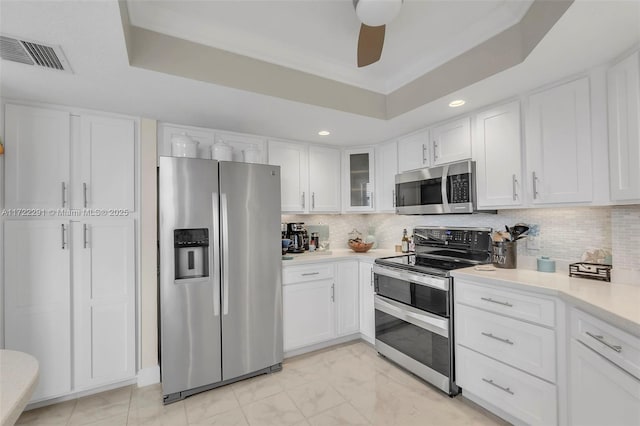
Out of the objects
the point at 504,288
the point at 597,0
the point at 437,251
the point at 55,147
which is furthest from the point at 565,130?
the point at 55,147

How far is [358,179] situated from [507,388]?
2.43 metres

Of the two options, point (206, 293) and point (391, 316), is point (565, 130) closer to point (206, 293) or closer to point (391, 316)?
point (391, 316)

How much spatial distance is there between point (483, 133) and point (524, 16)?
884mm

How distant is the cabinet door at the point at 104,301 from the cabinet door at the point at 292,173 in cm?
145

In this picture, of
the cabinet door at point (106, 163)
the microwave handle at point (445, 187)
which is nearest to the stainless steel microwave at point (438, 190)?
the microwave handle at point (445, 187)

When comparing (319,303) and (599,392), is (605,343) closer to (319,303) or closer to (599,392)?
(599,392)

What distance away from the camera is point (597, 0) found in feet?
4.08

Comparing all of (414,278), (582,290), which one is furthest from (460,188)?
(582,290)

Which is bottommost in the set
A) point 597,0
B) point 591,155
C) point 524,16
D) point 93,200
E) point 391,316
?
point 391,316

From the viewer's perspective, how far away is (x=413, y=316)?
2518 mm

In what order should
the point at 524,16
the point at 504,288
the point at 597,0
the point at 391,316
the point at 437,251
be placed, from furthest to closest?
the point at 437,251 < the point at 391,316 < the point at 504,288 < the point at 524,16 < the point at 597,0

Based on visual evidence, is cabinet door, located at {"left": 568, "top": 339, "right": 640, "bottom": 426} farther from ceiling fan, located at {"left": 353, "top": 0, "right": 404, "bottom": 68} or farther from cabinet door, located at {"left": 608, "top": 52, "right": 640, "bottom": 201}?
ceiling fan, located at {"left": 353, "top": 0, "right": 404, "bottom": 68}

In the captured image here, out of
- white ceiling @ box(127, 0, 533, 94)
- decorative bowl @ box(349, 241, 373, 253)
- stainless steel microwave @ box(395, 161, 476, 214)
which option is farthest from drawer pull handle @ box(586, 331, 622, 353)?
decorative bowl @ box(349, 241, 373, 253)

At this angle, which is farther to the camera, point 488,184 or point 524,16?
point 488,184
